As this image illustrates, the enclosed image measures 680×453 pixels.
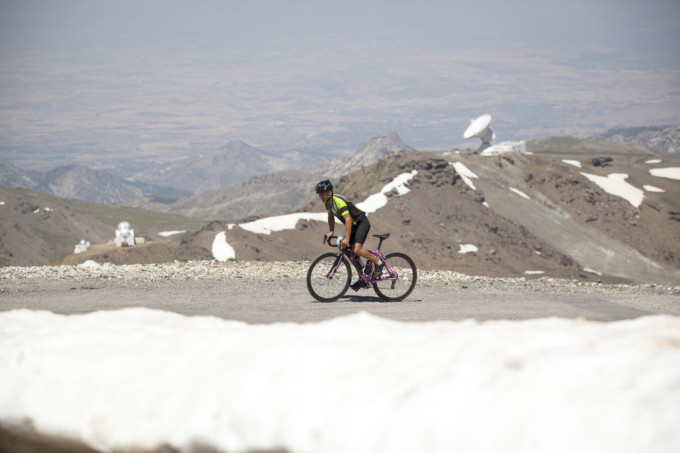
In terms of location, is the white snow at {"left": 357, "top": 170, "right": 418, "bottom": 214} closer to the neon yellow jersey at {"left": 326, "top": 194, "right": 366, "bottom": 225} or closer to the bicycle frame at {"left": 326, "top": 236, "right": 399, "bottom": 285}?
the bicycle frame at {"left": 326, "top": 236, "right": 399, "bottom": 285}

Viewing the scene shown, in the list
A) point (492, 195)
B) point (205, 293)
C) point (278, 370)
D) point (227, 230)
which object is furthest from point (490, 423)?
point (492, 195)

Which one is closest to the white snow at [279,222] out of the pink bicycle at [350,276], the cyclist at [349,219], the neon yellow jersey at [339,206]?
the pink bicycle at [350,276]

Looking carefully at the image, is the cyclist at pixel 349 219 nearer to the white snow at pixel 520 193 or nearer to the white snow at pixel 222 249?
the white snow at pixel 222 249

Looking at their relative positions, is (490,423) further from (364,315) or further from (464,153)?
(464,153)

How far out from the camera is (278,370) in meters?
5.50

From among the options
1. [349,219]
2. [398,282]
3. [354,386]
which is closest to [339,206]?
[349,219]

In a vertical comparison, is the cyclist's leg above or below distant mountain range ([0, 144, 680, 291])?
above

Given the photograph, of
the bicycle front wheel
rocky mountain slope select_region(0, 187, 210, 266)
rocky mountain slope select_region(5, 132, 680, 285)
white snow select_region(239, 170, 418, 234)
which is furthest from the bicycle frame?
rocky mountain slope select_region(0, 187, 210, 266)

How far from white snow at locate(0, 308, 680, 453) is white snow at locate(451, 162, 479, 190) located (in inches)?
2986

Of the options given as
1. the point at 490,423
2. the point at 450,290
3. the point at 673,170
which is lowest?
the point at 673,170

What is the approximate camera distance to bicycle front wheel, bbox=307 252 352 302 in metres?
14.5

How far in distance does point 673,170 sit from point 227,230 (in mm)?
83092

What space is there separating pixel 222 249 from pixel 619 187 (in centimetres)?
6510

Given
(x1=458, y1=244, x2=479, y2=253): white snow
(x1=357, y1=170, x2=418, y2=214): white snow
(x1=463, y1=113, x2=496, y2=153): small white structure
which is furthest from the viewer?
(x1=463, y1=113, x2=496, y2=153): small white structure
